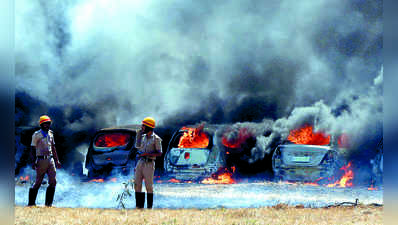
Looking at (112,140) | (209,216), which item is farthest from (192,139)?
(209,216)

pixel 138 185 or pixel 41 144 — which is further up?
pixel 41 144

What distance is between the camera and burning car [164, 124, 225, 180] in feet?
30.5

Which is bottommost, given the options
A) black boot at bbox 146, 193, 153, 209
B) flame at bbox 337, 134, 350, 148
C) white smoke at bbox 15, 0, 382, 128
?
black boot at bbox 146, 193, 153, 209

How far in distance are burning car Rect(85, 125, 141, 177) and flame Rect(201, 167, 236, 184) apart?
5.26ft

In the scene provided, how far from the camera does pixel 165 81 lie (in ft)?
31.4

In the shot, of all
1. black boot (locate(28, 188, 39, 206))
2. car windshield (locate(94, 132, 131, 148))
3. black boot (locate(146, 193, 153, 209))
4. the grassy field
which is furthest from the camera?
car windshield (locate(94, 132, 131, 148))

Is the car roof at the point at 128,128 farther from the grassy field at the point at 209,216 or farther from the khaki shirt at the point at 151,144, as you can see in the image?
the grassy field at the point at 209,216

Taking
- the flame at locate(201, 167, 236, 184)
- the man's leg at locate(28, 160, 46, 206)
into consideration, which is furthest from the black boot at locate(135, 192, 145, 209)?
the man's leg at locate(28, 160, 46, 206)

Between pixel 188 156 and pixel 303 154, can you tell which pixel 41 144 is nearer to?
pixel 188 156

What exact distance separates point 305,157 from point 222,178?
166cm

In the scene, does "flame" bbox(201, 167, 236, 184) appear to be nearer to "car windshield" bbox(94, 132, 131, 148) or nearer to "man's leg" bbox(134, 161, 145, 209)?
"man's leg" bbox(134, 161, 145, 209)

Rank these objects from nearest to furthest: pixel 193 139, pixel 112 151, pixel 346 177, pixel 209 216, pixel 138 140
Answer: pixel 209 216 → pixel 138 140 → pixel 346 177 → pixel 193 139 → pixel 112 151

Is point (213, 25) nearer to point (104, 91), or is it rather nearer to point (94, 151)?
point (104, 91)

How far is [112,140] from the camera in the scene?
31.8 feet
